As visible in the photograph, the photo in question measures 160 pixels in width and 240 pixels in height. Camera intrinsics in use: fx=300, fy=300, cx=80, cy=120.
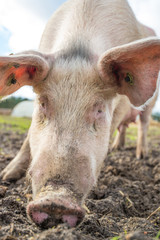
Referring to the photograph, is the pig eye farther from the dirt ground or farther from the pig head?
the dirt ground

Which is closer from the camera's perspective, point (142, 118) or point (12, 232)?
point (12, 232)

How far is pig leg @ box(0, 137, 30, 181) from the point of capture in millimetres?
3827

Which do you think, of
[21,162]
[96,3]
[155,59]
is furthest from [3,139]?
[155,59]

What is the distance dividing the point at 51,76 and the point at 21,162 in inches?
63.2

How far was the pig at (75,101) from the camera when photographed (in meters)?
2.07

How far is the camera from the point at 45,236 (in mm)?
1651

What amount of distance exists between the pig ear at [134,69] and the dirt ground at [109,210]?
103 centimetres

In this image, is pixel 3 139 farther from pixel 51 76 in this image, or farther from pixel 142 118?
pixel 51 76

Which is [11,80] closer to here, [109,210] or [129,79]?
[129,79]

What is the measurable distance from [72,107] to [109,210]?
38.7 inches

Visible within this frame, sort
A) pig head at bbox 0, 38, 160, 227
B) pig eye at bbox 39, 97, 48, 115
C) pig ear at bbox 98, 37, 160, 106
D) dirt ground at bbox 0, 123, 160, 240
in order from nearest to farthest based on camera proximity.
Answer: dirt ground at bbox 0, 123, 160, 240, pig head at bbox 0, 38, 160, 227, pig ear at bbox 98, 37, 160, 106, pig eye at bbox 39, 97, 48, 115

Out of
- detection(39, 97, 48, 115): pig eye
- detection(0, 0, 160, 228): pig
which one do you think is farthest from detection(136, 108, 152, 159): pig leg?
detection(39, 97, 48, 115): pig eye

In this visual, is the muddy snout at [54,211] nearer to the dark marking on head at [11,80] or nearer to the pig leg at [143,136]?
the dark marking on head at [11,80]

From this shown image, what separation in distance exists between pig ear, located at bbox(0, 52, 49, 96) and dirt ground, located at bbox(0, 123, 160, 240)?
102 cm
